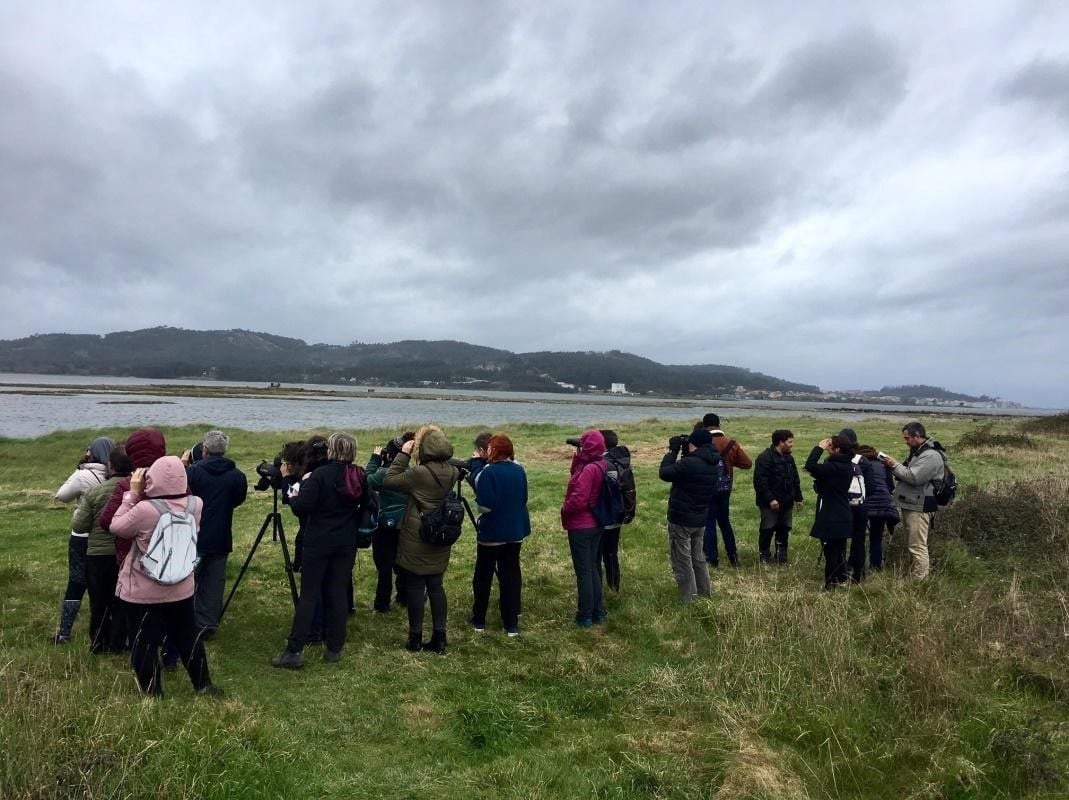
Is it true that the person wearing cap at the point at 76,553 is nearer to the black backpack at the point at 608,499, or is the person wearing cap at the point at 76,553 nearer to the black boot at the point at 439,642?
the black boot at the point at 439,642

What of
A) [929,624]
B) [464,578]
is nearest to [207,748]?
[464,578]

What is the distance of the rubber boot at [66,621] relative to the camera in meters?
6.00

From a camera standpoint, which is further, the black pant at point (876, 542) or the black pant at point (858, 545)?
the black pant at point (876, 542)

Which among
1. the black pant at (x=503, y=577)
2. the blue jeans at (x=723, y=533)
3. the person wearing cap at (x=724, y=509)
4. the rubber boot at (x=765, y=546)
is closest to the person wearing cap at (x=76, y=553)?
the black pant at (x=503, y=577)

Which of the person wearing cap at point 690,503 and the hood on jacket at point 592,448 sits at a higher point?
the hood on jacket at point 592,448

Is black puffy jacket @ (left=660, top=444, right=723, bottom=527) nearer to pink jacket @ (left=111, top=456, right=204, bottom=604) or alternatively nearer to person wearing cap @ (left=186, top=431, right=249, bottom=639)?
person wearing cap @ (left=186, top=431, right=249, bottom=639)

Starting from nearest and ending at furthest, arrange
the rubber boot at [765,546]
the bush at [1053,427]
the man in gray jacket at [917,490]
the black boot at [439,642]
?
1. the black boot at [439,642]
2. the man in gray jacket at [917,490]
3. the rubber boot at [765,546]
4. the bush at [1053,427]

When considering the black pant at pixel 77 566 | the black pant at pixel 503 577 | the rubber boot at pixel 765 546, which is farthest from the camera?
the rubber boot at pixel 765 546

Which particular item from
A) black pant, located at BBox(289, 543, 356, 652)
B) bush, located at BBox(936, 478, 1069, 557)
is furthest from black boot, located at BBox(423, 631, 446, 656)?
bush, located at BBox(936, 478, 1069, 557)

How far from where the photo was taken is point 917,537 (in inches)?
318

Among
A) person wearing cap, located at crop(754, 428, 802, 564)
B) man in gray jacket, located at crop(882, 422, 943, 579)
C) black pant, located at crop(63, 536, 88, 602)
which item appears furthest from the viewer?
person wearing cap, located at crop(754, 428, 802, 564)

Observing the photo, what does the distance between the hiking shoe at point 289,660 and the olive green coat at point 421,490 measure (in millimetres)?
1252

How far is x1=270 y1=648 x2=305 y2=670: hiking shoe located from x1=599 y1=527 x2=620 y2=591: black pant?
3.92 metres

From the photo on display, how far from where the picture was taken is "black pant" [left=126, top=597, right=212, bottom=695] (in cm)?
452
